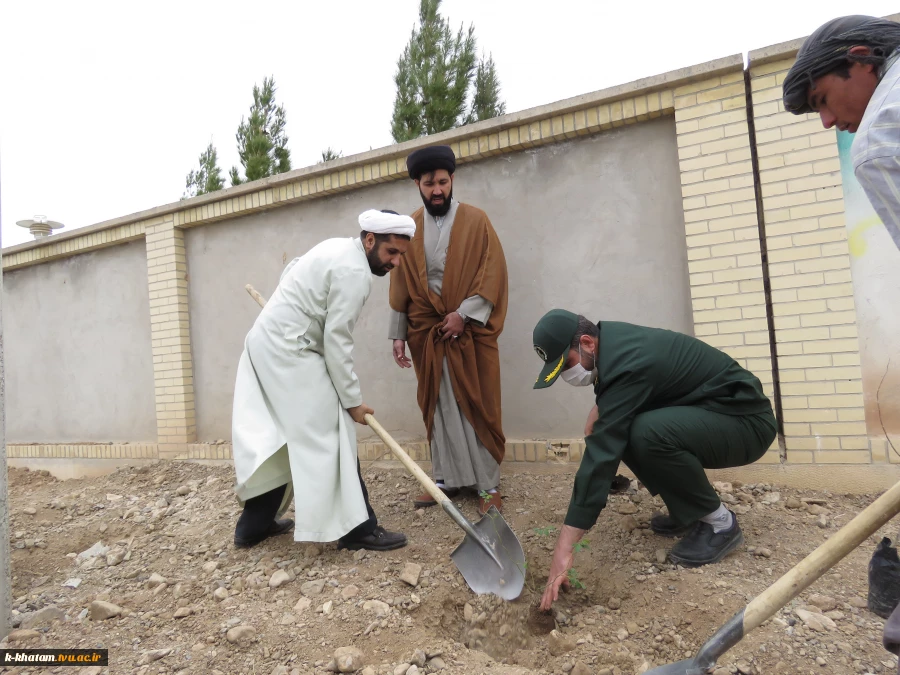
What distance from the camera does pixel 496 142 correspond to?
147 inches

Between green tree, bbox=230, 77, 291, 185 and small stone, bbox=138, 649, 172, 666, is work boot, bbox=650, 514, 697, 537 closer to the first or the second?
small stone, bbox=138, 649, 172, 666

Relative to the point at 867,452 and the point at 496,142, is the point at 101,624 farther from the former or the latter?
the point at 867,452

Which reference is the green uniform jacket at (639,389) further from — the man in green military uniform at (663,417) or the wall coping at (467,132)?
the wall coping at (467,132)

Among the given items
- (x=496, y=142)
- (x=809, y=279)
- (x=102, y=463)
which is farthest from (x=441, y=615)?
(x=102, y=463)

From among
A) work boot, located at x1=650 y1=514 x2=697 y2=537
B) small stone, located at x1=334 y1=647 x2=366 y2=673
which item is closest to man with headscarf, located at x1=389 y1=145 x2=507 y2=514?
work boot, located at x1=650 y1=514 x2=697 y2=537

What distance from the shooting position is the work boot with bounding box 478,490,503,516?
3012mm

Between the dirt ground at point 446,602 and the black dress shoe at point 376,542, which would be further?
the black dress shoe at point 376,542

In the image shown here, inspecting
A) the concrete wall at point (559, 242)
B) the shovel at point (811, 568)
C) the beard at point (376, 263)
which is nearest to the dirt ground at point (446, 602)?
the shovel at point (811, 568)

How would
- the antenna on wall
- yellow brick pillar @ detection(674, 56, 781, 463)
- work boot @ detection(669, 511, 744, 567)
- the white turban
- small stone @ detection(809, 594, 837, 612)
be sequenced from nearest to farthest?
small stone @ detection(809, 594, 837, 612), work boot @ detection(669, 511, 744, 567), the white turban, yellow brick pillar @ detection(674, 56, 781, 463), the antenna on wall

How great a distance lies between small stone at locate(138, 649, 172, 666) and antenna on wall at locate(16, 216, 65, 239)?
6011 mm

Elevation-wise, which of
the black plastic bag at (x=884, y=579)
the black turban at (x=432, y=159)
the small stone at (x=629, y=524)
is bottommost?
the small stone at (x=629, y=524)

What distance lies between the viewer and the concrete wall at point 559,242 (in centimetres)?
340

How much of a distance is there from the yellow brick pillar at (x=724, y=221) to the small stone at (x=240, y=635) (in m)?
2.52

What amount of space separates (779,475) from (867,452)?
15.9 inches
